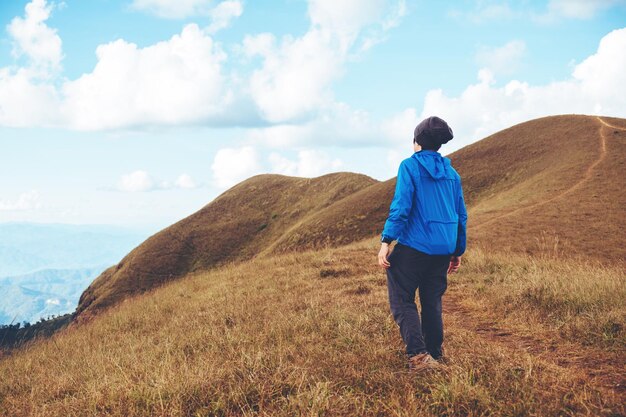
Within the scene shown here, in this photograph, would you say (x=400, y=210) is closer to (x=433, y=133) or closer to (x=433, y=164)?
(x=433, y=164)

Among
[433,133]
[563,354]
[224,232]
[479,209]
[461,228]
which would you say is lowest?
[563,354]

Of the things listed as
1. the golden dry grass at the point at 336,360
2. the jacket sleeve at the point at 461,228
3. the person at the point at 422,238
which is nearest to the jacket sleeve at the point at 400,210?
the person at the point at 422,238

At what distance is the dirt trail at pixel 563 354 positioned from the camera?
4.21 metres

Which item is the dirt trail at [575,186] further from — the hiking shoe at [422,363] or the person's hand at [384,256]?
the hiking shoe at [422,363]

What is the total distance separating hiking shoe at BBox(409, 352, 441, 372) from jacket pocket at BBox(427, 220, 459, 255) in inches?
45.3

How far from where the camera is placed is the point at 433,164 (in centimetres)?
480

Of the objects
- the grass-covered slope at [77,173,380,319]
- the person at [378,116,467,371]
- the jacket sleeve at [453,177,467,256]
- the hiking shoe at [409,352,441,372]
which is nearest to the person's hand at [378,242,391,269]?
the person at [378,116,467,371]

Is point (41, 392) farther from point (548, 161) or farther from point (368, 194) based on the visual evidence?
point (368, 194)

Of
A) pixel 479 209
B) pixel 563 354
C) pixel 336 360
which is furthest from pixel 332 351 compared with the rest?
pixel 479 209

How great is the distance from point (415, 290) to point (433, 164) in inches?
58.6

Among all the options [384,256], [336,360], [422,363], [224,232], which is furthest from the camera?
[224,232]

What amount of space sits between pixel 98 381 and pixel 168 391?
4.96 feet

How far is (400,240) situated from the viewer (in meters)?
4.75

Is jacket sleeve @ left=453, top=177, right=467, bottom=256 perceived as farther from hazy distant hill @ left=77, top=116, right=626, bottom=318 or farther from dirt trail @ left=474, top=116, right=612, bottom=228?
dirt trail @ left=474, top=116, right=612, bottom=228
